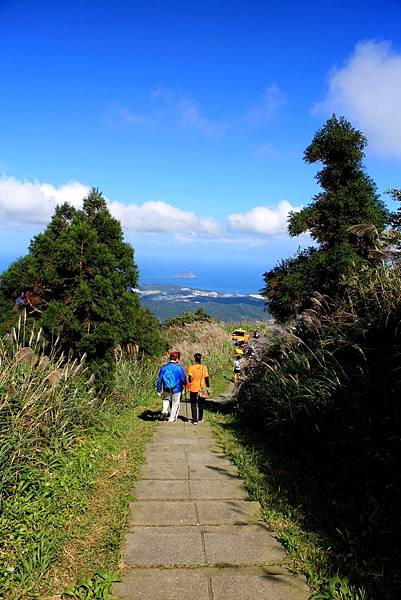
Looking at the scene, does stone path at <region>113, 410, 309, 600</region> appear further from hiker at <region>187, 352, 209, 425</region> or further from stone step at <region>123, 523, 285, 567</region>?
hiker at <region>187, 352, 209, 425</region>

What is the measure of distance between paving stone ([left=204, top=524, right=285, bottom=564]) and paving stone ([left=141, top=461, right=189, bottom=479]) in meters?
1.52

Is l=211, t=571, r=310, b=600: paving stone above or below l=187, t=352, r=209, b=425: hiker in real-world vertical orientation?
below

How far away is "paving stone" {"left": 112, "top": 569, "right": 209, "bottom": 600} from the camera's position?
3.13 m

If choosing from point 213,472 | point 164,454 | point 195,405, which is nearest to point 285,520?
point 213,472

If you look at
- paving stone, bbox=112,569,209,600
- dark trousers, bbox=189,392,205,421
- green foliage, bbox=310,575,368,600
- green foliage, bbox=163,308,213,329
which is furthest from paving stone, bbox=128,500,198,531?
green foliage, bbox=163,308,213,329

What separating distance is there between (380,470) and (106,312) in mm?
5728

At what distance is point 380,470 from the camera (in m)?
4.43

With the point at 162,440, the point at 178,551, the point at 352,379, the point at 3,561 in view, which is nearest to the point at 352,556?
the point at 178,551

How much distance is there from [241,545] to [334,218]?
5.78 metres

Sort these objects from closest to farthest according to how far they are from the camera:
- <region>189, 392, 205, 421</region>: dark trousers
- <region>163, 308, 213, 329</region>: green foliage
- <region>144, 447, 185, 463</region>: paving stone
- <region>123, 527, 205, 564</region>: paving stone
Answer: <region>123, 527, 205, 564</region>: paving stone
<region>144, 447, 185, 463</region>: paving stone
<region>189, 392, 205, 421</region>: dark trousers
<region>163, 308, 213, 329</region>: green foliage

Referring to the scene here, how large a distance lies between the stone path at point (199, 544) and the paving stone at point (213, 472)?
1cm

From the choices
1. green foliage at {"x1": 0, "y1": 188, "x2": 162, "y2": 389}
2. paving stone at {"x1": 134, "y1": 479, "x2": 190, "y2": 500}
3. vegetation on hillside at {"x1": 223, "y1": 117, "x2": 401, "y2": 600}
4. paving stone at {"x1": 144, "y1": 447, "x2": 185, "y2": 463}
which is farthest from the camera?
green foliage at {"x1": 0, "y1": 188, "x2": 162, "y2": 389}

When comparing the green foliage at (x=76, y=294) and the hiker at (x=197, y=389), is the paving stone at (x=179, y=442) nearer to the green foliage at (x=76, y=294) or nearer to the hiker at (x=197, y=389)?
the hiker at (x=197, y=389)

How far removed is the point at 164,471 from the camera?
5746 mm
